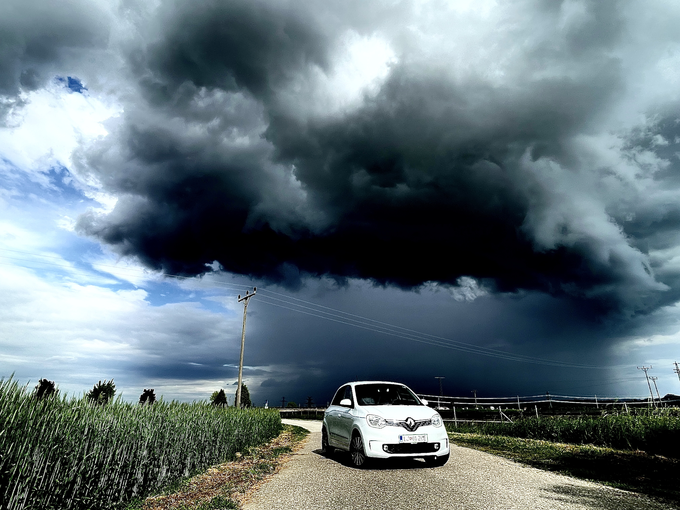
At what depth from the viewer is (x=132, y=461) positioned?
7.34m

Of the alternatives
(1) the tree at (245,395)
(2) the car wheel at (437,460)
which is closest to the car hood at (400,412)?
(2) the car wheel at (437,460)

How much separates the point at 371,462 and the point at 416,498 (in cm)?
262

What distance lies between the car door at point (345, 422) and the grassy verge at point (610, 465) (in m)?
4.87

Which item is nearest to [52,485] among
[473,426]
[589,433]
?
[589,433]

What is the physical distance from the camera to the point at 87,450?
20.5ft

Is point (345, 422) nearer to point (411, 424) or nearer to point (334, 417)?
point (334, 417)

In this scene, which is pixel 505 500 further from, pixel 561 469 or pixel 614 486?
pixel 561 469

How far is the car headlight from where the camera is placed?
8484mm

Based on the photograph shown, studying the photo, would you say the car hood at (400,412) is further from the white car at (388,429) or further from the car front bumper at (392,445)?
the car front bumper at (392,445)

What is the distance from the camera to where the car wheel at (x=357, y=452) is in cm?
863

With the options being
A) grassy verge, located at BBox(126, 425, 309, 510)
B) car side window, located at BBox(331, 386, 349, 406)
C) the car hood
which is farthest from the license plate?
grassy verge, located at BBox(126, 425, 309, 510)

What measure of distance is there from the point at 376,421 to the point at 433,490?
1.99m

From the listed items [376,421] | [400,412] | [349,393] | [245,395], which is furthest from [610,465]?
[245,395]

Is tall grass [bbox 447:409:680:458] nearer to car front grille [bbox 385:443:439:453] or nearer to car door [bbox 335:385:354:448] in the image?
car front grille [bbox 385:443:439:453]
